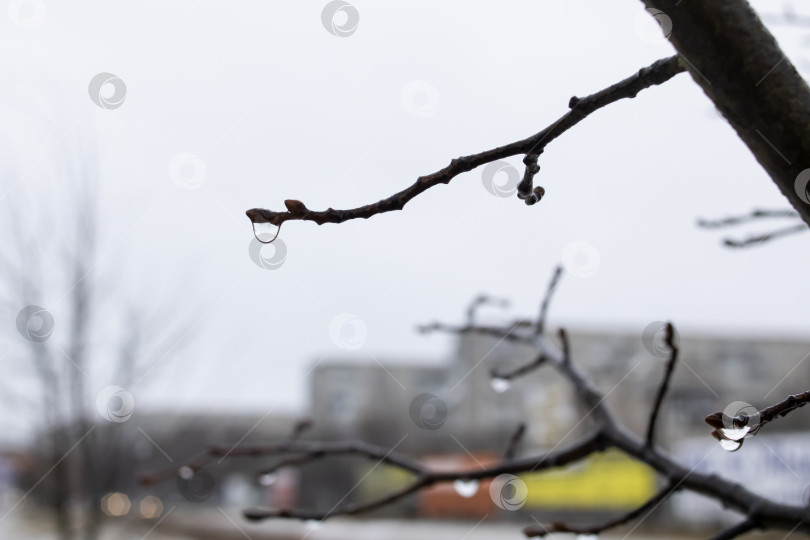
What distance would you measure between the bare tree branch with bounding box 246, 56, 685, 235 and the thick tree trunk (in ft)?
0.15

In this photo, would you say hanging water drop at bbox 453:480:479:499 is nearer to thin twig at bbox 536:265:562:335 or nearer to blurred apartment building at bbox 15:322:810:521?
thin twig at bbox 536:265:562:335

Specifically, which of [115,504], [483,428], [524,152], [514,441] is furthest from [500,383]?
[483,428]

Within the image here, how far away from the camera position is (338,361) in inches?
1314

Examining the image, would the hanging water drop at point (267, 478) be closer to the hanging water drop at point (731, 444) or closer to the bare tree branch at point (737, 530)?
the bare tree branch at point (737, 530)

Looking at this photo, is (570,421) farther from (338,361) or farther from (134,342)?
(134,342)

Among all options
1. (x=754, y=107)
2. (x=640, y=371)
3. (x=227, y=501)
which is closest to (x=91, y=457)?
(x=754, y=107)

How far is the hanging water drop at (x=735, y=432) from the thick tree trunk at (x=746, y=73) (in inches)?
10.9

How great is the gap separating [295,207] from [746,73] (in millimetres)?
446

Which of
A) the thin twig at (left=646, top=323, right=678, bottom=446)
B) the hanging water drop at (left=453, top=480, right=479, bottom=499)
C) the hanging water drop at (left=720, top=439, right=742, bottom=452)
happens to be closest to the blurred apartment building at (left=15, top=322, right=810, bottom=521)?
the hanging water drop at (left=453, top=480, right=479, bottom=499)

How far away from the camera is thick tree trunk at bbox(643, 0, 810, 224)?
74 cm

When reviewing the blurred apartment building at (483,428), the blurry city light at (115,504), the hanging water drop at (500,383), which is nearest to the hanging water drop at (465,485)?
the hanging water drop at (500,383)

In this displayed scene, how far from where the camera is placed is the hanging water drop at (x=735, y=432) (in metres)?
0.69

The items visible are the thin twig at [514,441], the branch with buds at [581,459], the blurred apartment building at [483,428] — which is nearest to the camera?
the branch with buds at [581,459]

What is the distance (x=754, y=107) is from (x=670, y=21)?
0.40ft
